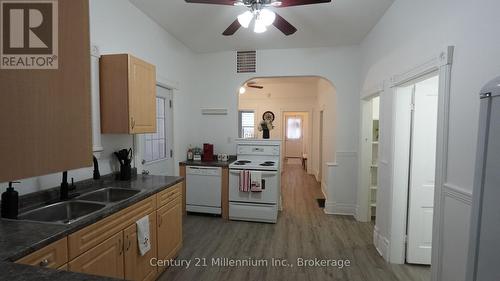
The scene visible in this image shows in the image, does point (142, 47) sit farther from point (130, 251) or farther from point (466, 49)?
point (466, 49)

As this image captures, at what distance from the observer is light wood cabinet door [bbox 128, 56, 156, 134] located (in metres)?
2.25

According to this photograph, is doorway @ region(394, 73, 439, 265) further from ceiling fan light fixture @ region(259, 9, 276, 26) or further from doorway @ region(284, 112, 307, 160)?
doorway @ region(284, 112, 307, 160)

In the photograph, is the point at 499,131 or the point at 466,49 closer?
the point at 499,131

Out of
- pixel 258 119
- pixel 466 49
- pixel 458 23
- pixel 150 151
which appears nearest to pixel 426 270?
pixel 466 49

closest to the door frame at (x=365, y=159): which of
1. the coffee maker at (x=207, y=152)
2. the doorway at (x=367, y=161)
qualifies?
the doorway at (x=367, y=161)

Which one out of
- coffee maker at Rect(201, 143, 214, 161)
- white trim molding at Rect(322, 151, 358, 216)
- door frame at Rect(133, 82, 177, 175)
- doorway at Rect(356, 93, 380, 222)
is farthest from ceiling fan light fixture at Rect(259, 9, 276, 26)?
white trim molding at Rect(322, 151, 358, 216)

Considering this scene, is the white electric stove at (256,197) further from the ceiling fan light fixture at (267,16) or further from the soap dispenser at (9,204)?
the soap dispenser at (9,204)

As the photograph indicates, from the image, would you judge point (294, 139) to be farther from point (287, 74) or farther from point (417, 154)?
point (417, 154)

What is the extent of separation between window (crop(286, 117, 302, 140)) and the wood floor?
659 cm

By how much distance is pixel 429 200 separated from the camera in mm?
Answer: 2455

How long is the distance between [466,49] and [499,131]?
3.35ft

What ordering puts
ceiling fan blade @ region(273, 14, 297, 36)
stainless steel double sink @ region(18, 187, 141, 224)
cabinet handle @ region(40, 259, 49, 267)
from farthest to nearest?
ceiling fan blade @ region(273, 14, 297, 36) → stainless steel double sink @ region(18, 187, 141, 224) → cabinet handle @ region(40, 259, 49, 267)

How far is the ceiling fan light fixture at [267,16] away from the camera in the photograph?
2.12 meters

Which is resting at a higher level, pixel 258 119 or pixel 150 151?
pixel 258 119
